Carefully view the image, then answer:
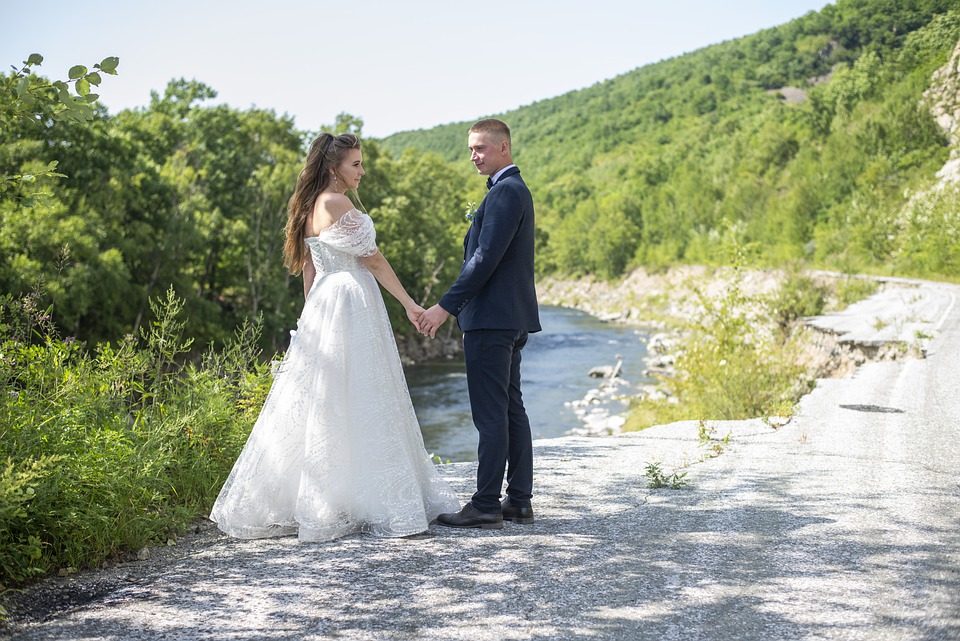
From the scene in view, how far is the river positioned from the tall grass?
959cm

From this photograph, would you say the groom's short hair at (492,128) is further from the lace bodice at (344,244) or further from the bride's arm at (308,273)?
the bride's arm at (308,273)

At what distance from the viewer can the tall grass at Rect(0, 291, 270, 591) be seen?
12.5ft

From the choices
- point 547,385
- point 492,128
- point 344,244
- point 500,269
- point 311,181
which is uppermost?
point 492,128

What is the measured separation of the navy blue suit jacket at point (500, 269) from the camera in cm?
440

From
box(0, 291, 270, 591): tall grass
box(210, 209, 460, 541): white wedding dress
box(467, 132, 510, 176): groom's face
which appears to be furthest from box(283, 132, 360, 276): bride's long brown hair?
box(0, 291, 270, 591): tall grass

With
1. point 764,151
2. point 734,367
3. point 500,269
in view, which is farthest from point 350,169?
point 764,151

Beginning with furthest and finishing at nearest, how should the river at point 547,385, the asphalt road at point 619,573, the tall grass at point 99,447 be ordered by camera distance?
the river at point 547,385 < the tall grass at point 99,447 < the asphalt road at point 619,573

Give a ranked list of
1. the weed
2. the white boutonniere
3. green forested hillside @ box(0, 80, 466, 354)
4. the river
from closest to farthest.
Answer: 1. the white boutonniere
2. the weed
3. the river
4. green forested hillside @ box(0, 80, 466, 354)

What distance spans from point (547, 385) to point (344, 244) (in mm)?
20436

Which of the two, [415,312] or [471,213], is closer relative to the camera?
[415,312]

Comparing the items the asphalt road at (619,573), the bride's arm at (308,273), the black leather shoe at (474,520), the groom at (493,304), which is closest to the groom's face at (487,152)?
the groom at (493,304)

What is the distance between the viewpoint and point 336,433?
Result: 14.5ft

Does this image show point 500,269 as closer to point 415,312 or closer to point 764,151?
point 415,312

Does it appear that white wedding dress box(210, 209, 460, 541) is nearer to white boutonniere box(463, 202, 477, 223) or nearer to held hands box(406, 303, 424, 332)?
held hands box(406, 303, 424, 332)
